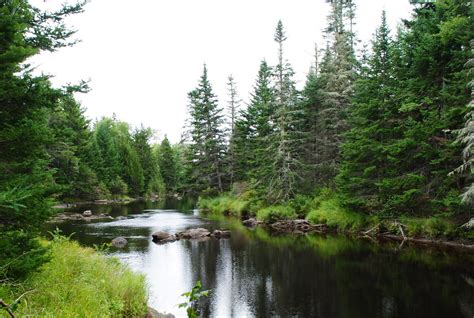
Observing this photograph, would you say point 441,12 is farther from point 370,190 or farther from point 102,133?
point 102,133

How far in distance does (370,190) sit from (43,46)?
22.1 metres

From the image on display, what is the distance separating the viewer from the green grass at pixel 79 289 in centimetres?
611

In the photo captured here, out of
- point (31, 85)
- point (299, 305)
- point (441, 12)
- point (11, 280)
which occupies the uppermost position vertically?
point (441, 12)

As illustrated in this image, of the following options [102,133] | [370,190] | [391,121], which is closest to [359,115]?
[391,121]

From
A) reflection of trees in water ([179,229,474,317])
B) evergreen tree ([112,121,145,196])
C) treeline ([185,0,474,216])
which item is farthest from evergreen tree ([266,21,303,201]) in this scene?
evergreen tree ([112,121,145,196])

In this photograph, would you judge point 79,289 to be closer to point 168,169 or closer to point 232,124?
point 232,124

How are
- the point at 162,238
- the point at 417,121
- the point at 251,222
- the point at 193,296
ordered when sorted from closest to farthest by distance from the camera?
the point at 193,296, the point at 417,121, the point at 162,238, the point at 251,222

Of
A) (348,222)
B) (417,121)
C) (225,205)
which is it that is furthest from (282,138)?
(225,205)

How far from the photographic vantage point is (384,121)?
25.1m

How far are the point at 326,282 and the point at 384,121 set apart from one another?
44.4ft

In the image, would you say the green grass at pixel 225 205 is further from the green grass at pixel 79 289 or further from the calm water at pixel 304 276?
the green grass at pixel 79 289

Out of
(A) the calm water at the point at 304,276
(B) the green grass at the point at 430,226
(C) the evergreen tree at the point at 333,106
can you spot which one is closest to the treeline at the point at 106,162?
(A) the calm water at the point at 304,276

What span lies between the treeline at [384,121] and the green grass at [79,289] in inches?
551

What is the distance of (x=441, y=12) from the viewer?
22.1 metres
